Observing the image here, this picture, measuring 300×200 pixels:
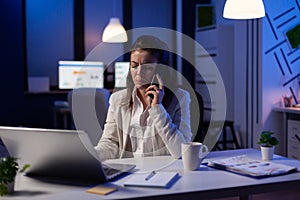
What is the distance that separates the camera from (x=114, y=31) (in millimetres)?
5355

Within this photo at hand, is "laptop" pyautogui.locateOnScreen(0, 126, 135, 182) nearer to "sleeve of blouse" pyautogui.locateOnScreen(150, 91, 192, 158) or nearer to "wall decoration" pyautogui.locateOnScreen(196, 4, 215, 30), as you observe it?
"sleeve of blouse" pyautogui.locateOnScreen(150, 91, 192, 158)

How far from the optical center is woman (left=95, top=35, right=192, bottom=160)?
1799 millimetres

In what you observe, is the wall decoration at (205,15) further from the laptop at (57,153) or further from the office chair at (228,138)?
the laptop at (57,153)

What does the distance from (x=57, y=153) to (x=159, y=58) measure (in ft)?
2.81

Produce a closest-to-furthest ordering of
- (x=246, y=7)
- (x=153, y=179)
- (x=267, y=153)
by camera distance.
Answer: (x=153, y=179)
(x=267, y=153)
(x=246, y=7)

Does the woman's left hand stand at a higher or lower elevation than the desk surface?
higher

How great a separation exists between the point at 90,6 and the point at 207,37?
1666 millimetres

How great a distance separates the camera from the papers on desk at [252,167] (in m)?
1.37

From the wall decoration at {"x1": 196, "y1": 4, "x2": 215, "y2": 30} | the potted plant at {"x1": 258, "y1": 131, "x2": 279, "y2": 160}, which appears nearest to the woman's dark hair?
the potted plant at {"x1": 258, "y1": 131, "x2": 279, "y2": 160}

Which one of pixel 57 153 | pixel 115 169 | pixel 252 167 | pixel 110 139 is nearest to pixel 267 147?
pixel 252 167

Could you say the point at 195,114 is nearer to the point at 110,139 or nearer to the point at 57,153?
the point at 110,139

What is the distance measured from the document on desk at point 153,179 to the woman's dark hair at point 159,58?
2.24 ft

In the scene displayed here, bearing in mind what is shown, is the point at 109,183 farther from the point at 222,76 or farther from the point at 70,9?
the point at 70,9

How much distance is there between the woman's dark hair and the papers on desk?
551mm
